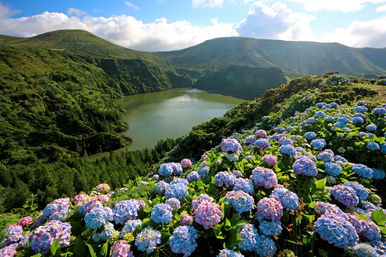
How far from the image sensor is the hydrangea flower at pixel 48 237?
8.38 feet

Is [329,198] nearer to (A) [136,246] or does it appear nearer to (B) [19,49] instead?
(A) [136,246]

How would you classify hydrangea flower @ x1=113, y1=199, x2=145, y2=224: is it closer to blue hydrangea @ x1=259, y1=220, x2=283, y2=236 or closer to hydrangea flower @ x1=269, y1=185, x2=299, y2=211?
blue hydrangea @ x1=259, y1=220, x2=283, y2=236

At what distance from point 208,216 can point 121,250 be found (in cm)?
121

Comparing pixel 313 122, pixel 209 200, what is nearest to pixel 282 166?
pixel 209 200

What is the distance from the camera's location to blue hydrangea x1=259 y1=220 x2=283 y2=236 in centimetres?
269

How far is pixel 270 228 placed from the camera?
2.73m

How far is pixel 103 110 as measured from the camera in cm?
6844

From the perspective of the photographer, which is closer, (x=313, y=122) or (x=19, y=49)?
(x=313, y=122)

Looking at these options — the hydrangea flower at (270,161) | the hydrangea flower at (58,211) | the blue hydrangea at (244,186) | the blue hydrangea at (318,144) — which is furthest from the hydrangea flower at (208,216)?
the blue hydrangea at (318,144)

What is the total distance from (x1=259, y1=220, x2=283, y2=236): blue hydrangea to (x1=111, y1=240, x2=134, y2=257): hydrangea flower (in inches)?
72.7

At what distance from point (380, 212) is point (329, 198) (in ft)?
2.22

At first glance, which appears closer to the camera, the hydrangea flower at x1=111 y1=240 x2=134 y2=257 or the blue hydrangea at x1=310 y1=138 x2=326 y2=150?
the hydrangea flower at x1=111 y1=240 x2=134 y2=257

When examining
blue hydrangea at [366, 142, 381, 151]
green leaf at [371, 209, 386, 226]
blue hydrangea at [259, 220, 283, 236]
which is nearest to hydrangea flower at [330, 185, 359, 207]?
green leaf at [371, 209, 386, 226]

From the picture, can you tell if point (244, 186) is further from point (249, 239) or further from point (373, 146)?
point (373, 146)
